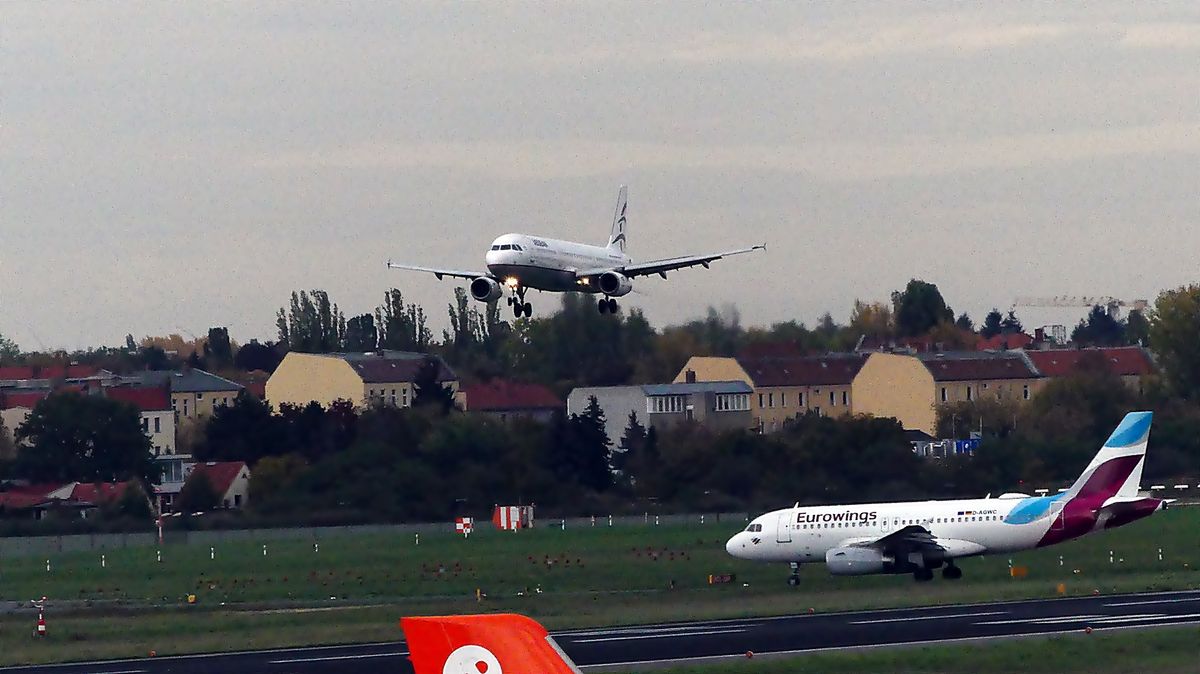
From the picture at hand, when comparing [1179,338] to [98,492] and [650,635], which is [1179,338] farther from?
[650,635]

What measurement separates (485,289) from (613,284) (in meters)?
4.53

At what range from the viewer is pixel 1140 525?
67938 mm

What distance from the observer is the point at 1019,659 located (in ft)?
114

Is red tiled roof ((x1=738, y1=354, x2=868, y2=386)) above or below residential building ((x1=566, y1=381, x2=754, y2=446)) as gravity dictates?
above

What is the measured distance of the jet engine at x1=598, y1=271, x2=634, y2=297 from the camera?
67312 millimetres

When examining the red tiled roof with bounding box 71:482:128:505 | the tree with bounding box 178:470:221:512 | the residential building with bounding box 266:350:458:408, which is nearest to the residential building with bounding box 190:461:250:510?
the tree with bounding box 178:470:221:512

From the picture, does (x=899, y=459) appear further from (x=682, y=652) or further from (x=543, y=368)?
(x=682, y=652)

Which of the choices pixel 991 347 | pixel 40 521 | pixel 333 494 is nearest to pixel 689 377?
pixel 333 494

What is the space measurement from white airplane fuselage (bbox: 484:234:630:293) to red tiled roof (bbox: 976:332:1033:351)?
51554 millimetres

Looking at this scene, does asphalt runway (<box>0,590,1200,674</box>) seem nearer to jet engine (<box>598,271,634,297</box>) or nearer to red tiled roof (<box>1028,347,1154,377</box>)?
jet engine (<box>598,271,634,297</box>)

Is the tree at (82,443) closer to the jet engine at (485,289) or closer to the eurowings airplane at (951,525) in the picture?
the jet engine at (485,289)

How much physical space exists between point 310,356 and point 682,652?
69107 mm

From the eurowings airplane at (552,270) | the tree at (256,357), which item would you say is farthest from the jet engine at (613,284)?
the tree at (256,357)

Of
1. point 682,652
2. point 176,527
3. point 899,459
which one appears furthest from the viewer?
point 176,527
